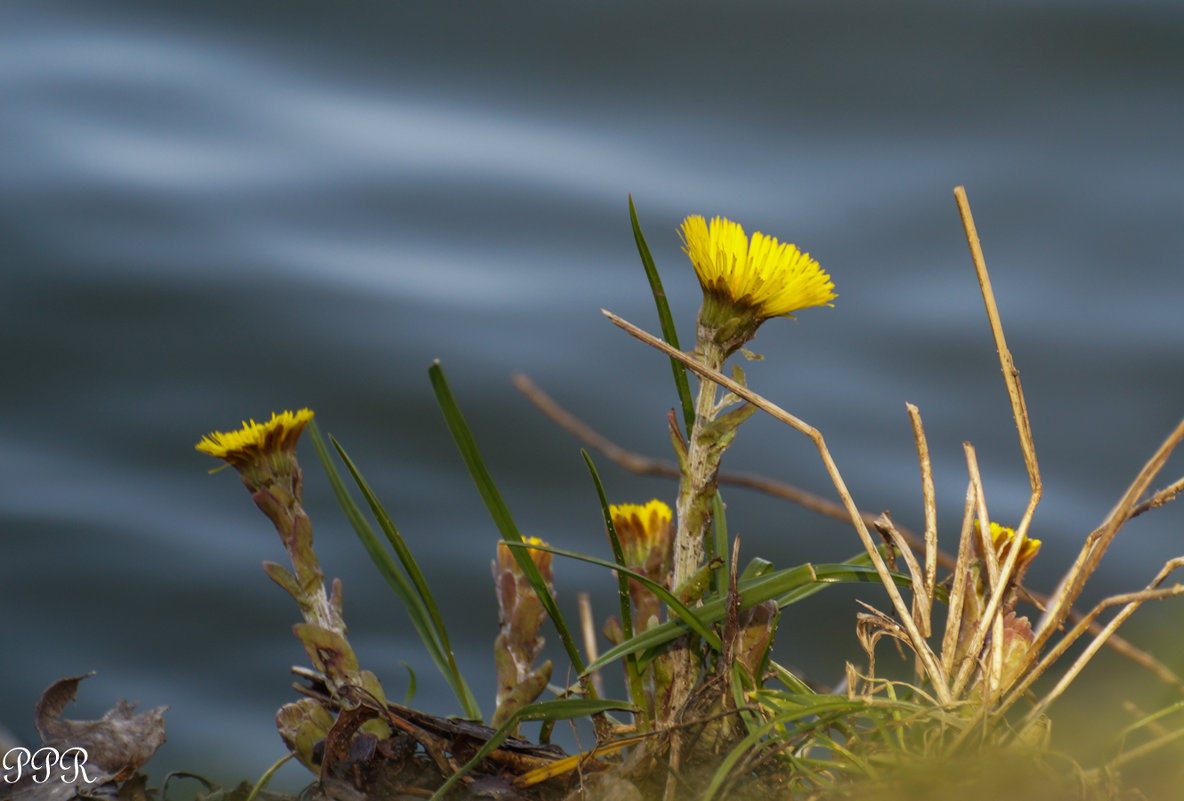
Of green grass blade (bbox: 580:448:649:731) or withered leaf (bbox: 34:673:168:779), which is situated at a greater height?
green grass blade (bbox: 580:448:649:731)

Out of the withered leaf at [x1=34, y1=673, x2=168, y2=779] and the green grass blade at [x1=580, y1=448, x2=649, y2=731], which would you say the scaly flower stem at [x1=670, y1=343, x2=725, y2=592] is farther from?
the withered leaf at [x1=34, y1=673, x2=168, y2=779]

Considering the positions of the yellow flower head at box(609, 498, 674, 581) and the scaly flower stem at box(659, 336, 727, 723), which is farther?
the yellow flower head at box(609, 498, 674, 581)

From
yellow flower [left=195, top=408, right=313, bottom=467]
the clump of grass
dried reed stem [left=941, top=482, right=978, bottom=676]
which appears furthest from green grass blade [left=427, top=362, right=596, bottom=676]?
dried reed stem [left=941, top=482, right=978, bottom=676]

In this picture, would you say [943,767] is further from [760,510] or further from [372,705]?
[760,510]

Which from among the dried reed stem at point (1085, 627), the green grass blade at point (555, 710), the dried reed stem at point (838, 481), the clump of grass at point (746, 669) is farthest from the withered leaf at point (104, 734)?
the dried reed stem at point (1085, 627)

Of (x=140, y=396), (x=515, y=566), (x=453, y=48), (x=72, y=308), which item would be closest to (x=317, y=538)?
(x=140, y=396)

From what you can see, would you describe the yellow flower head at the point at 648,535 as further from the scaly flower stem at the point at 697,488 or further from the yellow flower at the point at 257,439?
the yellow flower at the point at 257,439
